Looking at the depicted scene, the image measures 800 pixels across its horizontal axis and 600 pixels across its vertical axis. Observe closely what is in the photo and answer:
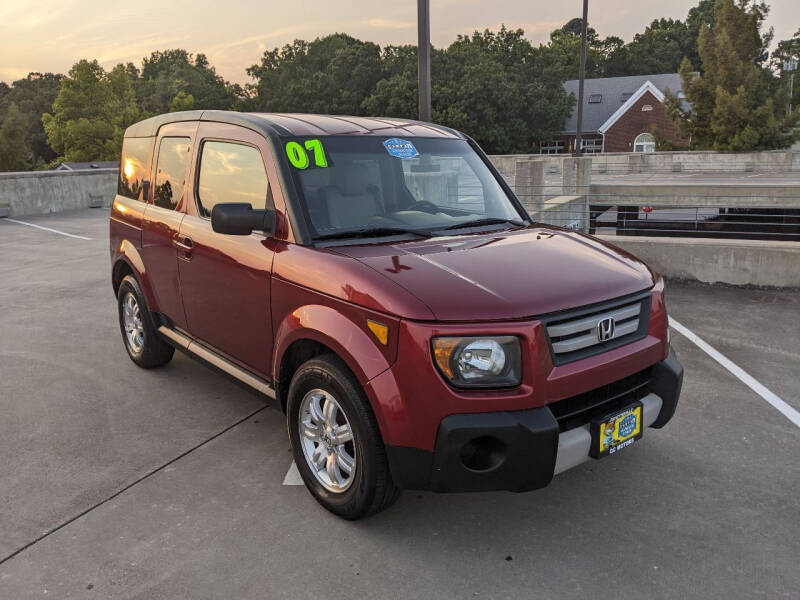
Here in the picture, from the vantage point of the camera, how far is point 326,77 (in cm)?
6169

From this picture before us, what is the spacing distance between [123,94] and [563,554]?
269 feet

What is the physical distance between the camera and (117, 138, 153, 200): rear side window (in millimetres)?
5352

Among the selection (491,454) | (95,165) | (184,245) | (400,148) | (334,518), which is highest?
(95,165)

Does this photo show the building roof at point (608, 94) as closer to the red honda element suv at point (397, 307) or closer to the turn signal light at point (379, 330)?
the red honda element suv at point (397, 307)

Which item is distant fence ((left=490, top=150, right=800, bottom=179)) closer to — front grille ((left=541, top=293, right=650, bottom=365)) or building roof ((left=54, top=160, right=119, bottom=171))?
building roof ((left=54, top=160, right=119, bottom=171))

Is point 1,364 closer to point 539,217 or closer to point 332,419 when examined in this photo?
point 332,419

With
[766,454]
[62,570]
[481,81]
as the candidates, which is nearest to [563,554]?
[766,454]

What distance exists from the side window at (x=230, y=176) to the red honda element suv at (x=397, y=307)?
0.04 feet

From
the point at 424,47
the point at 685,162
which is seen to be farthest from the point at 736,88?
the point at 424,47

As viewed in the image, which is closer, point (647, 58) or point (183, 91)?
point (183, 91)

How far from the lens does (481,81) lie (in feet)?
182

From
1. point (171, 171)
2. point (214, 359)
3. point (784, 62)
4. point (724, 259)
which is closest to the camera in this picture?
point (214, 359)

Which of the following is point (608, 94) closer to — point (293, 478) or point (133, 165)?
point (133, 165)

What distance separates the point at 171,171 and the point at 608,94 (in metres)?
64.3
